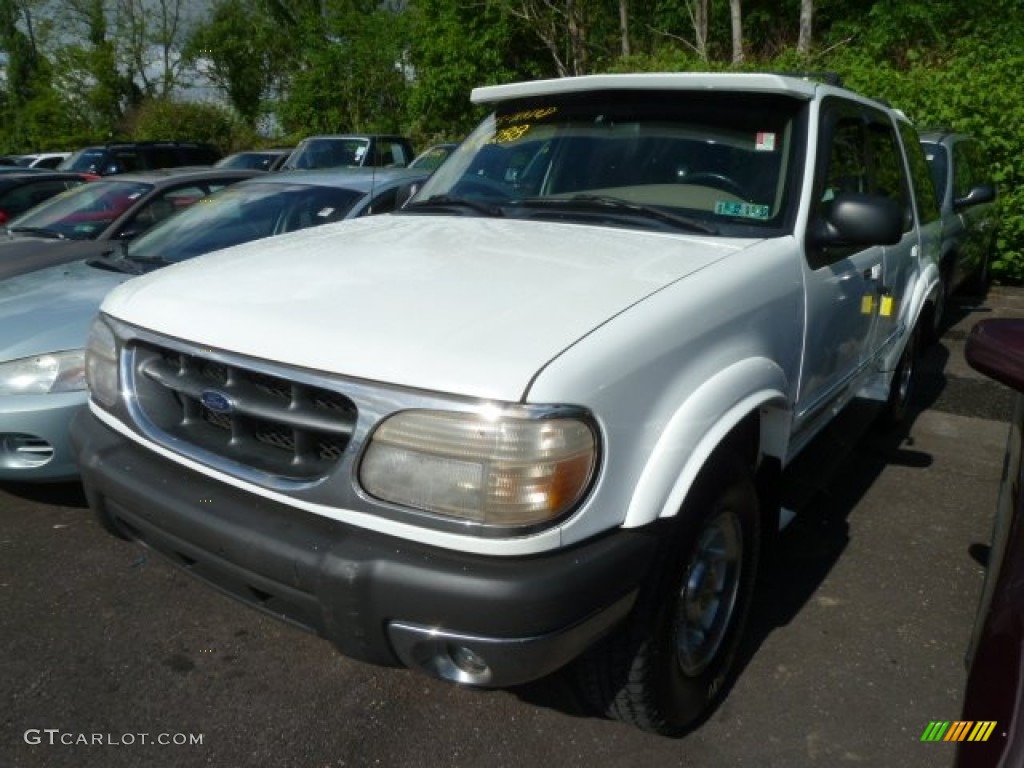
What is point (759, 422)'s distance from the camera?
2.58m

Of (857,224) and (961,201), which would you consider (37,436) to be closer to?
(857,224)

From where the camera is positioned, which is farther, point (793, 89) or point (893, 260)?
point (893, 260)

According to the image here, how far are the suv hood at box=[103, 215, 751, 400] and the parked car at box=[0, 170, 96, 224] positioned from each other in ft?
23.9

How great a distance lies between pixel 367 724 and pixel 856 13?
81.4ft

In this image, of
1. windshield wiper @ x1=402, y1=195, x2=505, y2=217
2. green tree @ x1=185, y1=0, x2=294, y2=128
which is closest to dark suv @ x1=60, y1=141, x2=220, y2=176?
windshield wiper @ x1=402, y1=195, x2=505, y2=217

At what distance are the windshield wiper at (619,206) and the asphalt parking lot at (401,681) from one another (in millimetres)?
1427

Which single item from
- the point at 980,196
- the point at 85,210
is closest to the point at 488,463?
the point at 85,210

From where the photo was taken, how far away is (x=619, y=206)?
2.87 meters

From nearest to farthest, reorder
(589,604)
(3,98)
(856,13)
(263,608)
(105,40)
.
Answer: (589,604), (263,608), (856,13), (105,40), (3,98)

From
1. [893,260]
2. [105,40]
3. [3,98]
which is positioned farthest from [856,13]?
[3,98]

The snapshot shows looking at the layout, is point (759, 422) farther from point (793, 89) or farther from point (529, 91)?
point (529, 91)

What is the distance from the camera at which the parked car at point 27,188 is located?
28.3 ft

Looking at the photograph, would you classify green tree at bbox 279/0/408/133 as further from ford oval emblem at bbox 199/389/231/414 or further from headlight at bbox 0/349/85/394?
ford oval emblem at bbox 199/389/231/414

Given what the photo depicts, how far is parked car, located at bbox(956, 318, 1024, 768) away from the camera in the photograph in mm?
1343
